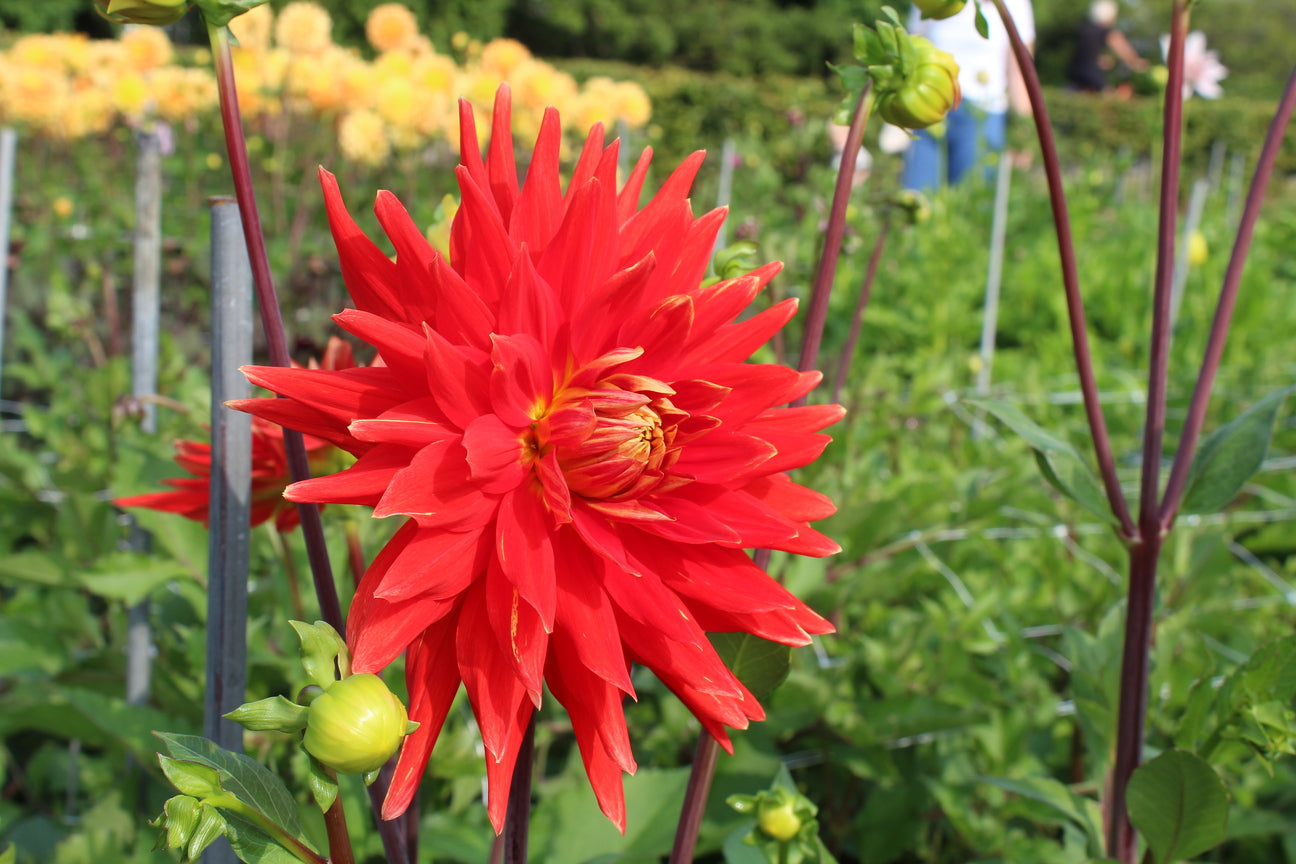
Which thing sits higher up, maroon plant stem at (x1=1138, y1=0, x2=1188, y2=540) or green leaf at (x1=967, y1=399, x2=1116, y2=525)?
maroon plant stem at (x1=1138, y1=0, x2=1188, y2=540)

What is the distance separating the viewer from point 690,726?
1.42 meters

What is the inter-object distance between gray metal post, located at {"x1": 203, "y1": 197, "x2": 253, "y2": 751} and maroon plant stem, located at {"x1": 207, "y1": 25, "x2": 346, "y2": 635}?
0.12 meters

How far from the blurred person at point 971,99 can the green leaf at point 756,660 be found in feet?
13.1

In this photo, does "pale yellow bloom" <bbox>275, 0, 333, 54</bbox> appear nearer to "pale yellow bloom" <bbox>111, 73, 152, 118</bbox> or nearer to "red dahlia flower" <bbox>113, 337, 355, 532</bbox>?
"pale yellow bloom" <bbox>111, 73, 152, 118</bbox>

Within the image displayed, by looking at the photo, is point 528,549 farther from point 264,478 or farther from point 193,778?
point 264,478

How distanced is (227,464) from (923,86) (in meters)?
0.57

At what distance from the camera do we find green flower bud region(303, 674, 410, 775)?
47 cm

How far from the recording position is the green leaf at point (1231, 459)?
33.7 inches

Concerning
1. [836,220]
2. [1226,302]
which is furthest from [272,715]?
[1226,302]

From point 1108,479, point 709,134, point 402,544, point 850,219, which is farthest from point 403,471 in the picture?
point 709,134

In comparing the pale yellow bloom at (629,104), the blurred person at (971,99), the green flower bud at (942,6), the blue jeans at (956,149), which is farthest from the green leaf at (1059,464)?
the blue jeans at (956,149)

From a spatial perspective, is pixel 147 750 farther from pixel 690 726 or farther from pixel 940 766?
pixel 940 766

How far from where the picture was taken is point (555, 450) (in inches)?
22.2

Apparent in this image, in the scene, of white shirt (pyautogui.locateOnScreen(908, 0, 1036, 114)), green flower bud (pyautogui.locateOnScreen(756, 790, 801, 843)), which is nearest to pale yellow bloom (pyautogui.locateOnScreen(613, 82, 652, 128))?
white shirt (pyautogui.locateOnScreen(908, 0, 1036, 114))
